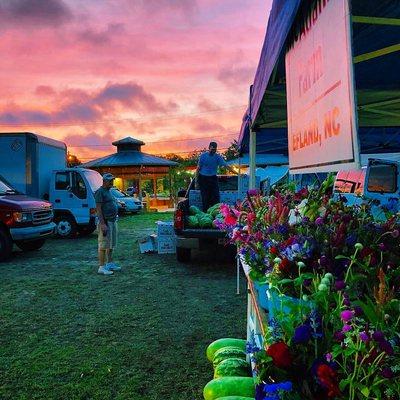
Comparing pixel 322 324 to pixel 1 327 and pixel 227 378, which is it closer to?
pixel 227 378

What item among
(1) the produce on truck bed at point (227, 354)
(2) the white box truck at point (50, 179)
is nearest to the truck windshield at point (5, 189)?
(2) the white box truck at point (50, 179)

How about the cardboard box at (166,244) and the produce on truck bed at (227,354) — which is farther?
the cardboard box at (166,244)

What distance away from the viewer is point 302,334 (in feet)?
5.01

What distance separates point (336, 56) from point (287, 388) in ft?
4.41

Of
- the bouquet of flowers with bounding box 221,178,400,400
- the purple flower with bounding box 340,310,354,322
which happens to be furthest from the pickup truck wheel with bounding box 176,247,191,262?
the purple flower with bounding box 340,310,354,322

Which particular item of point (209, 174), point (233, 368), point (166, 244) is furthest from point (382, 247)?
point (166, 244)

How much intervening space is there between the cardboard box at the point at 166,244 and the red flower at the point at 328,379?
9.45 metres

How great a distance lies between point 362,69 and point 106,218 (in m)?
5.15

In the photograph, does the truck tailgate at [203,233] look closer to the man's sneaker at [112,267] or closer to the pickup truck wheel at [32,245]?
the man's sneaker at [112,267]

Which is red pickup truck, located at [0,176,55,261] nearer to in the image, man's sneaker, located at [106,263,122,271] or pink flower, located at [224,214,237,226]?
man's sneaker, located at [106,263,122,271]

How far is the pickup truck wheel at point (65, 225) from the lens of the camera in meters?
14.8

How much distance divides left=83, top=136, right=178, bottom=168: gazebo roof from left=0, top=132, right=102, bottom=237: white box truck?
18507 millimetres

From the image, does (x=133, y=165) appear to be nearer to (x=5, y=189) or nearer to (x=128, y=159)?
(x=128, y=159)

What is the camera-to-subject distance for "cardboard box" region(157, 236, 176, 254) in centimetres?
1079
